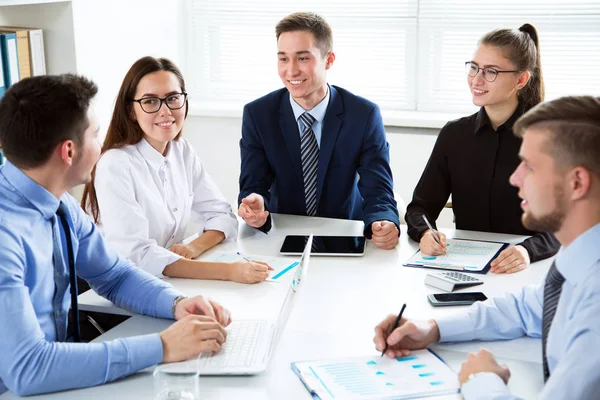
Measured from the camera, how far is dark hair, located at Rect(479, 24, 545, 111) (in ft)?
8.87

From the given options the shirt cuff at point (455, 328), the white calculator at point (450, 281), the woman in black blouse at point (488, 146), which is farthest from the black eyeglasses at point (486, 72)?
the shirt cuff at point (455, 328)

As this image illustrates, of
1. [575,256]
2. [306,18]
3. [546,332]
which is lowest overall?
[546,332]

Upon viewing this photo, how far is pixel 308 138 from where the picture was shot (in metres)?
2.99

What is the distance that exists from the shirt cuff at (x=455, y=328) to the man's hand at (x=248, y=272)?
61cm

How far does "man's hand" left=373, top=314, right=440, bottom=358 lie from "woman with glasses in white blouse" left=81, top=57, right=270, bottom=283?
56cm

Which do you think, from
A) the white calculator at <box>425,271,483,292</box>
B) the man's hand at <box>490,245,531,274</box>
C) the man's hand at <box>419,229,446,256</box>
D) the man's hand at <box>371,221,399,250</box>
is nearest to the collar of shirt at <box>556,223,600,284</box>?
the white calculator at <box>425,271,483,292</box>

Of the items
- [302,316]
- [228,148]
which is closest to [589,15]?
[228,148]

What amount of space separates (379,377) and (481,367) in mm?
217

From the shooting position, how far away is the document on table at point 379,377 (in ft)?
4.98

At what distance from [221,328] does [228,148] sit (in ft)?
9.86

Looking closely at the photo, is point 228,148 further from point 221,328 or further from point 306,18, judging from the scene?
point 221,328

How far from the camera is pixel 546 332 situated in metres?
1.49

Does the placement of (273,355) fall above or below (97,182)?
below

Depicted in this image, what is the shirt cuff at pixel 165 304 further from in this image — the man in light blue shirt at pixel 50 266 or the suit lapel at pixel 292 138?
the suit lapel at pixel 292 138
